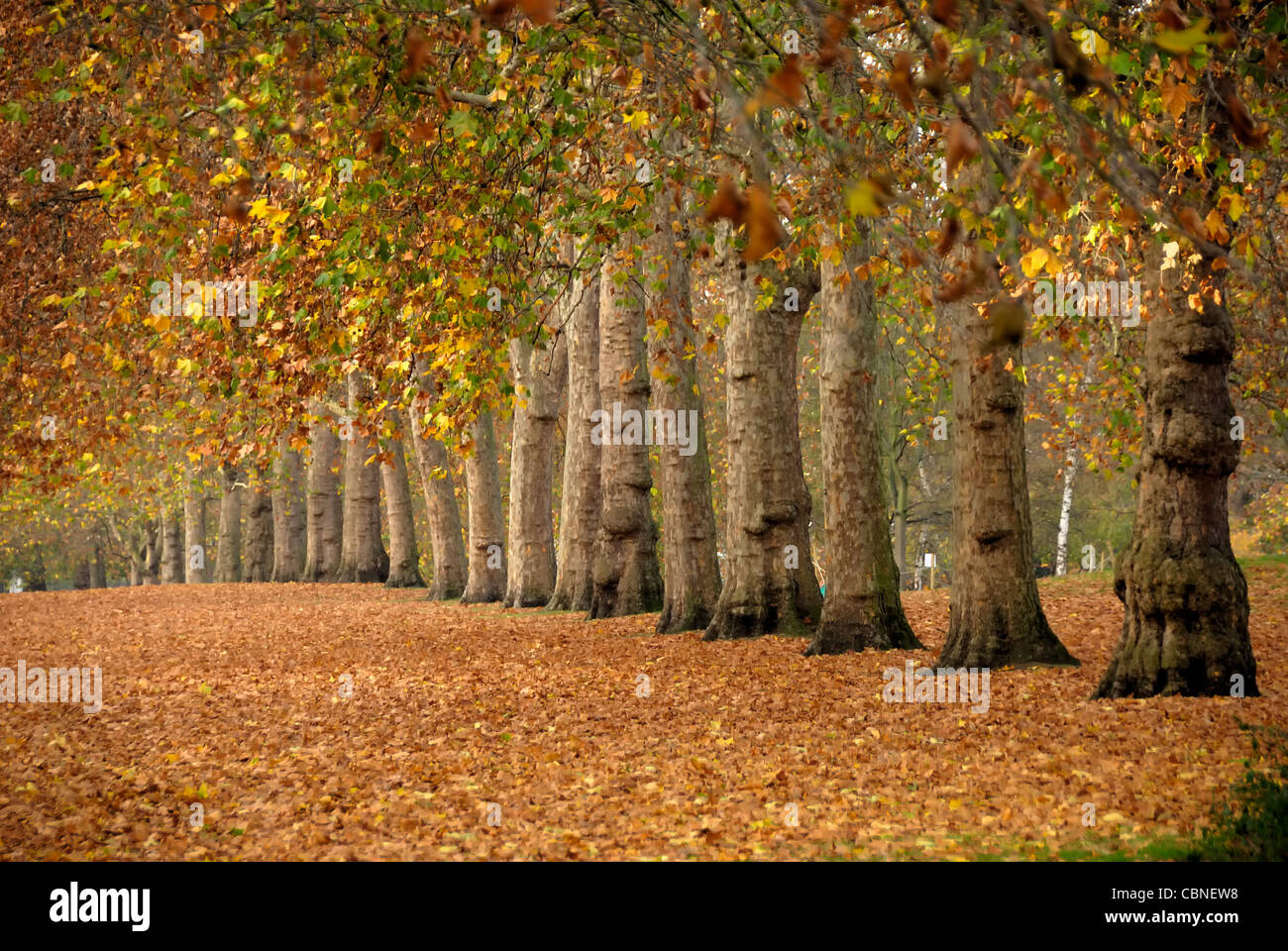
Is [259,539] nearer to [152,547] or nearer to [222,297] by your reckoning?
[152,547]

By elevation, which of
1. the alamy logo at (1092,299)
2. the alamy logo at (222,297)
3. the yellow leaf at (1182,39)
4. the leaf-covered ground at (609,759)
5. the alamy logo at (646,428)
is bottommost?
the leaf-covered ground at (609,759)

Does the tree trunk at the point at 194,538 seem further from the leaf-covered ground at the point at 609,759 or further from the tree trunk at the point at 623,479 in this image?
the leaf-covered ground at the point at 609,759

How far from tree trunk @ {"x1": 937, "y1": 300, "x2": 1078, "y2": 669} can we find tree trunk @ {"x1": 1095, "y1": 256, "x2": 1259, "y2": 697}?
5.86 ft

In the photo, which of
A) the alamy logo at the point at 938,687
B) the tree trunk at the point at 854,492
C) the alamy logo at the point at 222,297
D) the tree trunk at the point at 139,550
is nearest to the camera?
the alamy logo at the point at 222,297

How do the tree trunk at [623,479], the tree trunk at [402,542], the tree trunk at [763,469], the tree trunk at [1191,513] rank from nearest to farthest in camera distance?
the tree trunk at [1191,513]
the tree trunk at [763,469]
the tree trunk at [623,479]
the tree trunk at [402,542]

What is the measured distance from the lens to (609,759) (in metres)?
8.12

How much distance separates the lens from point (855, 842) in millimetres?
5992

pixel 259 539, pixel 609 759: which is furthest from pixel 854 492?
pixel 259 539

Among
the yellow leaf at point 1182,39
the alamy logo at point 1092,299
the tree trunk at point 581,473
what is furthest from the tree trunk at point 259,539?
the yellow leaf at point 1182,39

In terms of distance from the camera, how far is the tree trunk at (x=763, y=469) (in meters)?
13.4

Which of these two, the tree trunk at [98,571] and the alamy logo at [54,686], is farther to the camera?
the tree trunk at [98,571]

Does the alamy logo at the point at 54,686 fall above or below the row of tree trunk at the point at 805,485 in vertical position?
below

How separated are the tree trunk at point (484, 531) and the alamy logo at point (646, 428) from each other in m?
4.38

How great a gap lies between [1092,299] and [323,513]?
25055mm
